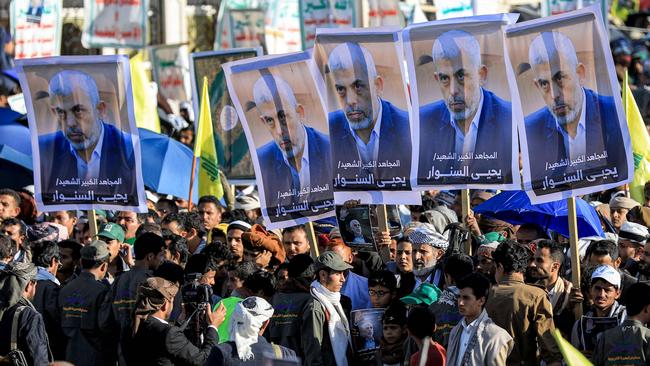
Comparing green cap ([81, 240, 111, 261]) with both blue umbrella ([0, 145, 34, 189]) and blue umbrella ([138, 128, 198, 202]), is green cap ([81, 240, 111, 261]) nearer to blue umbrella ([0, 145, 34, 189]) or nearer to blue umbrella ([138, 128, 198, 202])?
blue umbrella ([138, 128, 198, 202])

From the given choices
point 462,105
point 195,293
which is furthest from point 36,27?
point 195,293

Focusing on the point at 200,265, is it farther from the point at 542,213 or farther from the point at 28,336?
the point at 542,213

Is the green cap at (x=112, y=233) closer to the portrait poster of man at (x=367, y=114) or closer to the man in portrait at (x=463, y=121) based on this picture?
the portrait poster of man at (x=367, y=114)

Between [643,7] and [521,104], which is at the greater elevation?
[643,7]

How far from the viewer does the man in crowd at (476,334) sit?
8383mm

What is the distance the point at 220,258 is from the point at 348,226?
1.02 m

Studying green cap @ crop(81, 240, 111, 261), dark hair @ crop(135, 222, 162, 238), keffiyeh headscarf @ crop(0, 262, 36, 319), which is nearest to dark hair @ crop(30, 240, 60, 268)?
green cap @ crop(81, 240, 111, 261)

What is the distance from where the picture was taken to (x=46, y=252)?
11.0 m

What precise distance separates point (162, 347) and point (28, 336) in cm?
102

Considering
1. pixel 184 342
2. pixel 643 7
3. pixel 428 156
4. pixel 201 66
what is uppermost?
pixel 643 7

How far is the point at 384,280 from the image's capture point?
974 cm

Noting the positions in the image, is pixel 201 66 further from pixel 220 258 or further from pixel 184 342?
pixel 184 342

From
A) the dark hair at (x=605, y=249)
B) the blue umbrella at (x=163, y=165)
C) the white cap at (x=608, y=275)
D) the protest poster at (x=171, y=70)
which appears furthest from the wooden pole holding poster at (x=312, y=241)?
the protest poster at (x=171, y=70)

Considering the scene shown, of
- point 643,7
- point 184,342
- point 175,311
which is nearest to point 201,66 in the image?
point 175,311
